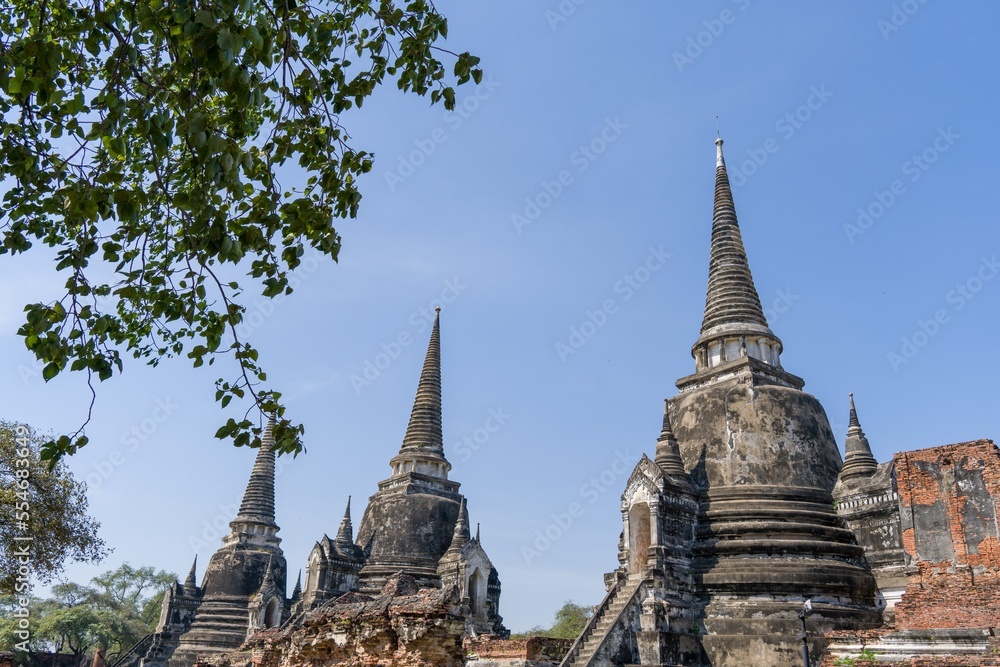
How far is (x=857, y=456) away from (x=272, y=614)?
2413 cm

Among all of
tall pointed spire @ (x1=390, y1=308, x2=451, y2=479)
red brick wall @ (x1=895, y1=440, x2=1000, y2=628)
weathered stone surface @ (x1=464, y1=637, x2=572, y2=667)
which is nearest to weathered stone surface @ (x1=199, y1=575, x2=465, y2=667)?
weathered stone surface @ (x1=464, y1=637, x2=572, y2=667)

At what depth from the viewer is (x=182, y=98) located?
5738mm

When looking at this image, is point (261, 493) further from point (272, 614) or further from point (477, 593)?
point (477, 593)

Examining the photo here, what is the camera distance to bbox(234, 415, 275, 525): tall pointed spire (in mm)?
38219

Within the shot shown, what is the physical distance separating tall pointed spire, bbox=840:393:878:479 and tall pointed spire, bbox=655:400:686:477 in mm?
4508

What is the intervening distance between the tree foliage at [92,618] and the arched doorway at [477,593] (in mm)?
25780

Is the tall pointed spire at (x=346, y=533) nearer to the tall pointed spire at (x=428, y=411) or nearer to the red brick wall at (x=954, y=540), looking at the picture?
the tall pointed spire at (x=428, y=411)

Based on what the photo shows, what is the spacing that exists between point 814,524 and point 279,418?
18.2 metres

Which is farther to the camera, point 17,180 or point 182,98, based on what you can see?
point 17,180

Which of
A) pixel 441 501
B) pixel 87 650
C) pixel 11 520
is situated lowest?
pixel 87 650

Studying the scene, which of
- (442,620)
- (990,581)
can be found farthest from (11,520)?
(990,581)

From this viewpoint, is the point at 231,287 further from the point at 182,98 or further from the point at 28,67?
the point at 28,67

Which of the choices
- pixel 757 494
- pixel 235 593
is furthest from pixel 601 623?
pixel 235 593

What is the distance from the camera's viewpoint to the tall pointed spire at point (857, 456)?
21.8 meters
